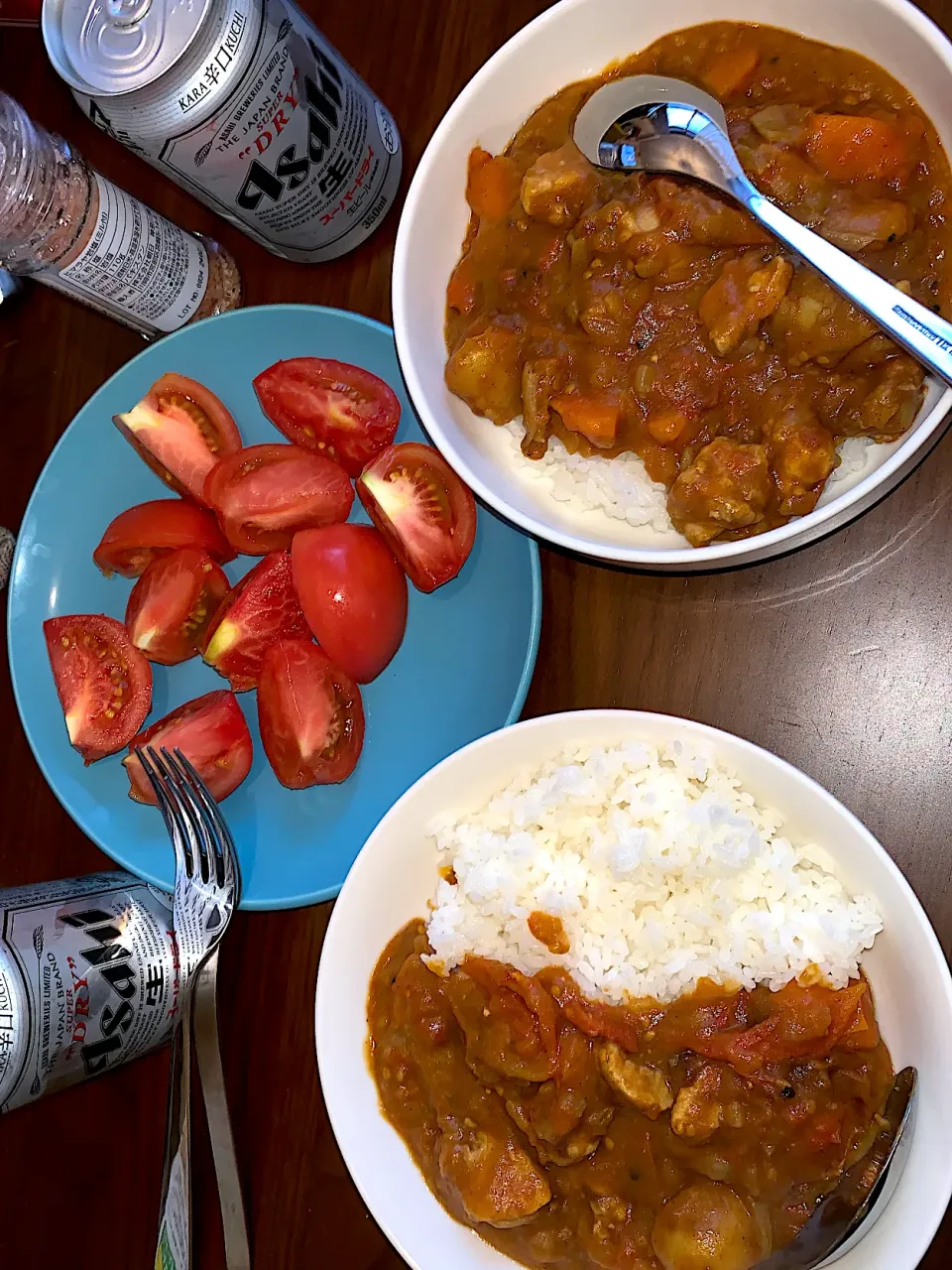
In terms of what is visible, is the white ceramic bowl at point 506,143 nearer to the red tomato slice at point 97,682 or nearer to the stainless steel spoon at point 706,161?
the stainless steel spoon at point 706,161

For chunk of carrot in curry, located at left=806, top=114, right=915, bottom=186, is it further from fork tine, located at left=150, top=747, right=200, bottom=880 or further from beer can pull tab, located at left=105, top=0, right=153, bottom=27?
fork tine, located at left=150, top=747, right=200, bottom=880

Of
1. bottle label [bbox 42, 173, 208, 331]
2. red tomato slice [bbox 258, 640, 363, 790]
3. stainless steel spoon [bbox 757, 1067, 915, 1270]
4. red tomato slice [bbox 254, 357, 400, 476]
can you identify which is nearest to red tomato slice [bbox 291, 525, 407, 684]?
red tomato slice [bbox 258, 640, 363, 790]

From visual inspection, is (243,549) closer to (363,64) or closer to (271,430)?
(271,430)

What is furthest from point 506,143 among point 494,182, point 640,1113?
point 640,1113

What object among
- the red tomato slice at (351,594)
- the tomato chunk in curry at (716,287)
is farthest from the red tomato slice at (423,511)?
the tomato chunk in curry at (716,287)

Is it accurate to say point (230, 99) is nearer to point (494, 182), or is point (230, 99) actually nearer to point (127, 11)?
point (127, 11)

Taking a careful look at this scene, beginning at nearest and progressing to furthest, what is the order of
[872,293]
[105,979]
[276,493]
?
[872,293] → [105,979] → [276,493]

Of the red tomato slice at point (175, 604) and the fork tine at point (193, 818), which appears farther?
the red tomato slice at point (175, 604)
